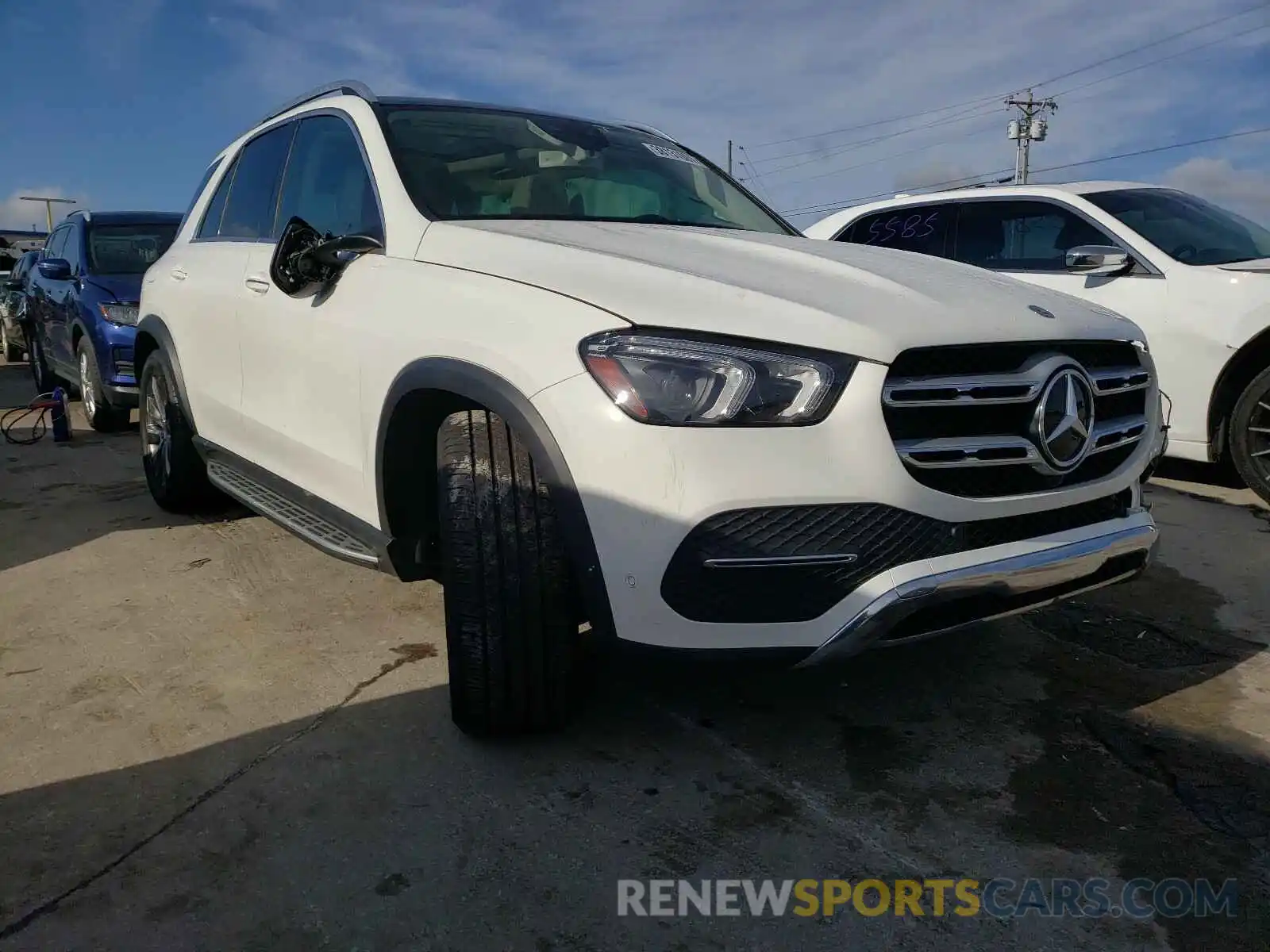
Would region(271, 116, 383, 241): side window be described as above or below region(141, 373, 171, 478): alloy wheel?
above

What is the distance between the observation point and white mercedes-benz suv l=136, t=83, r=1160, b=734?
2018 mm

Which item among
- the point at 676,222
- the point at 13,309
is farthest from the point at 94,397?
the point at 13,309

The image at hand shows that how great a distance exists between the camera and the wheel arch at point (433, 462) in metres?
2.14

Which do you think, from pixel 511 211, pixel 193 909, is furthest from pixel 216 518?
pixel 193 909

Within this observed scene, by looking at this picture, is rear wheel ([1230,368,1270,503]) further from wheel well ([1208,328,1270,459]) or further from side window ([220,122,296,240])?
side window ([220,122,296,240])

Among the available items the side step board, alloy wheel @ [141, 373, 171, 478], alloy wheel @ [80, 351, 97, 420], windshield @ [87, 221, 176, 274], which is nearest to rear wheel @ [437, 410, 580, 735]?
the side step board

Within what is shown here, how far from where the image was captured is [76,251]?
7723 mm

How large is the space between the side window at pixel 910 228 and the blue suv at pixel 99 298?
15.0 feet

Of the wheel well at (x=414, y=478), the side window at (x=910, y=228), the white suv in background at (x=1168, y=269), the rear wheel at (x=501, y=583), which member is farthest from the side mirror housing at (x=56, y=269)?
the rear wheel at (x=501, y=583)

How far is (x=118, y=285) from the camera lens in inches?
283

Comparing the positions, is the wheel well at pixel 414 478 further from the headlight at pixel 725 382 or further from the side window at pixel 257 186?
the side window at pixel 257 186

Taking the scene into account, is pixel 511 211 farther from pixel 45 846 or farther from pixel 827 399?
pixel 45 846

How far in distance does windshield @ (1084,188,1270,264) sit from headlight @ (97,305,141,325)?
626cm

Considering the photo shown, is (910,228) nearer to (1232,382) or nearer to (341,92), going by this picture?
(1232,382)
